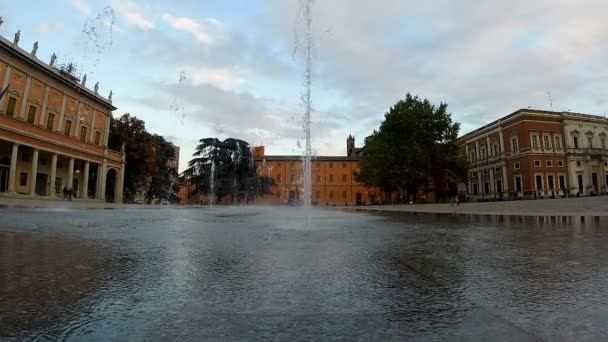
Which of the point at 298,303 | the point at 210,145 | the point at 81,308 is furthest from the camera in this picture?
the point at 210,145

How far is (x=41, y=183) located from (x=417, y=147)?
3900 cm

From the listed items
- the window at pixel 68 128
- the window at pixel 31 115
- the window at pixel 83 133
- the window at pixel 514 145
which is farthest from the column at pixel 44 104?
the window at pixel 514 145

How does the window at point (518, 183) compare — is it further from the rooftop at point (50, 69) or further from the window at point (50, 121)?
the window at point (50, 121)

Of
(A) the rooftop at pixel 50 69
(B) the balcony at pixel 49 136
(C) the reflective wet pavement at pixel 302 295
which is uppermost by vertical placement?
(A) the rooftop at pixel 50 69

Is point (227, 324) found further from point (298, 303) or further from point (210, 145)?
point (210, 145)

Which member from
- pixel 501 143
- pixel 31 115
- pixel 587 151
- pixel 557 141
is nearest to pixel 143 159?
pixel 31 115

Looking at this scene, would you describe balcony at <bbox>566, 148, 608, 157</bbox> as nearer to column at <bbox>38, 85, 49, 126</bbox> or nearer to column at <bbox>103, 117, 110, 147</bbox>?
column at <bbox>103, 117, 110, 147</bbox>

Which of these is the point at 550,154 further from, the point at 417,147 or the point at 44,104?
the point at 44,104

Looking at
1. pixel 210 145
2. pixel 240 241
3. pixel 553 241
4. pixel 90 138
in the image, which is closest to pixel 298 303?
pixel 240 241

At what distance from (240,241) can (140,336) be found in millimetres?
3487

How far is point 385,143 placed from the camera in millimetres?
Answer: 42344

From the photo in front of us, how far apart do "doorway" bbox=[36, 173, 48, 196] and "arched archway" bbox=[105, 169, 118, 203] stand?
8.90 m

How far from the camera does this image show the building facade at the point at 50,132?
Result: 1227 inches

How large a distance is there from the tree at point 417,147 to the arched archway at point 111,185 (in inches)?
1289
